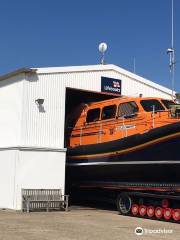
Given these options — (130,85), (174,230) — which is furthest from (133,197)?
(130,85)

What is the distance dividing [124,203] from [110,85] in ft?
20.9

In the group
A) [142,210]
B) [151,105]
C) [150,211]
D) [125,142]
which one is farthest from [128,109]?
[150,211]

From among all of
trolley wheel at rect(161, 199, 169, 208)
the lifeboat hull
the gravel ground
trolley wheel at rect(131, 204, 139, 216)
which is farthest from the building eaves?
trolley wheel at rect(161, 199, 169, 208)

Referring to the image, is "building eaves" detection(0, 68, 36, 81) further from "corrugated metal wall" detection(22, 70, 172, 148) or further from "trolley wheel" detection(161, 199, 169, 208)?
"trolley wheel" detection(161, 199, 169, 208)

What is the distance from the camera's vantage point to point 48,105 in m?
19.0

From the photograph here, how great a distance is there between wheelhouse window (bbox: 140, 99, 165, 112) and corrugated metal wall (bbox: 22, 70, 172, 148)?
3874mm

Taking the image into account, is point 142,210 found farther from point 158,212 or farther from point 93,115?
point 93,115

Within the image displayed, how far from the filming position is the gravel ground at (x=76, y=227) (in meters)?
11.1

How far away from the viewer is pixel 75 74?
19859 mm

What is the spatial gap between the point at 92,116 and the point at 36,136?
271 centimetres

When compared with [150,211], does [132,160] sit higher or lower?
higher

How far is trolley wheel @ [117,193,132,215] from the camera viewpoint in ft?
53.9

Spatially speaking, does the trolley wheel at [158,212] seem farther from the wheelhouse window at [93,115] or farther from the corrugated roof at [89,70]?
the corrugated roof at [89,70]

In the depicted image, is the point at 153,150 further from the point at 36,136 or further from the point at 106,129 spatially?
the point at 36,136
